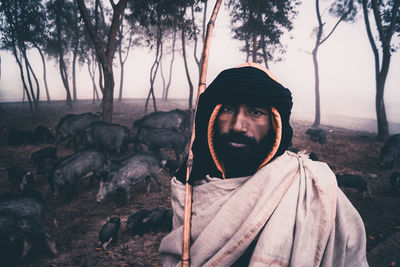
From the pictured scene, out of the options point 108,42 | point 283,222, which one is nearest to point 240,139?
point 283,222

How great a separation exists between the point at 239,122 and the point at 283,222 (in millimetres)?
756

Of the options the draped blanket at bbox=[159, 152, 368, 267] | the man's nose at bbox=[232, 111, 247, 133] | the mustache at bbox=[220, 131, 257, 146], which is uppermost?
the man's nose at bbox=[232, 111, 247, 133]

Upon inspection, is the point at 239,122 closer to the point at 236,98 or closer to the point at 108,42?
the point at 236,98

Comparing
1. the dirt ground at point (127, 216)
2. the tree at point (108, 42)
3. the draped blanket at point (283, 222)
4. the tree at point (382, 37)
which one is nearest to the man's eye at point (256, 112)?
the draped blanket at point (283, 222)

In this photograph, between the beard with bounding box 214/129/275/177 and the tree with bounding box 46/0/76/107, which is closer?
the beard with bounding box 214/129/275/177

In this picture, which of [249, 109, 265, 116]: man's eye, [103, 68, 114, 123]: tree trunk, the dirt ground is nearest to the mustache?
[249, 109, 265, 116]: man's eye

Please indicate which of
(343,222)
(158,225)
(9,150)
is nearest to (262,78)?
(343,222)

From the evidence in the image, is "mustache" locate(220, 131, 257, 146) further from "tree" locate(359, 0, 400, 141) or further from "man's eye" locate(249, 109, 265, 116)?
"tree" locate(359, 0, 400, 141)

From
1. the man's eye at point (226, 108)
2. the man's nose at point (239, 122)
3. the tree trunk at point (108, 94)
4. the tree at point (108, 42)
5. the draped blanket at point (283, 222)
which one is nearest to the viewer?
the draped blanket at point (283, 222)

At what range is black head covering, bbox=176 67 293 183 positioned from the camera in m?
1.52

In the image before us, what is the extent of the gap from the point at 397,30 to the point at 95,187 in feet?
66.1

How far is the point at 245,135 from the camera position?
1.53m

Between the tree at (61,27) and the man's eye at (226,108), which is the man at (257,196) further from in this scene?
the tree at (61,27)

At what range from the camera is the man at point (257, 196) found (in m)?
1.31
